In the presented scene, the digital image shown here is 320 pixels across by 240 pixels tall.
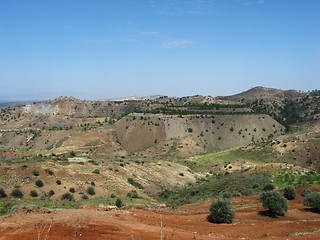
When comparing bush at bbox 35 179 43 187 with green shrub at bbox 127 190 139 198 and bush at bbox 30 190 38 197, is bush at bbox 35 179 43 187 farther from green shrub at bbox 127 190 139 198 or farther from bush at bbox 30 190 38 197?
green shrub at bbox 127 190 139 198

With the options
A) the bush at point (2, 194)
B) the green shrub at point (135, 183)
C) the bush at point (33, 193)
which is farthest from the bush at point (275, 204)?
the bush at point (2, 194)

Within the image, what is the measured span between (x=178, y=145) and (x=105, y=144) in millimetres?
19698

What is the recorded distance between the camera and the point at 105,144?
76.4 meters

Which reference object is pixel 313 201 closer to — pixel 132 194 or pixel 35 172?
pixel 132 194

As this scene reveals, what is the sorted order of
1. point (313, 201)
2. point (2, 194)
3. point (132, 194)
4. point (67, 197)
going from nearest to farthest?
point (313, 201) → point (2, 194) → point (67, 197) → point (132, 194)

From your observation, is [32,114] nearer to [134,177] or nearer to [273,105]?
[134,177]

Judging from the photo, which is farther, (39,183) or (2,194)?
(39,183)

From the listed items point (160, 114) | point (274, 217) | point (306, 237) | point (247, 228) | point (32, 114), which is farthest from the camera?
point (32, 114)

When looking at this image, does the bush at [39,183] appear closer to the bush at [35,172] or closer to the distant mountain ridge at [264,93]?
the bush at [35,172]

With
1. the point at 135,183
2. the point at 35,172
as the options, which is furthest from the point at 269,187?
the point at 35,172

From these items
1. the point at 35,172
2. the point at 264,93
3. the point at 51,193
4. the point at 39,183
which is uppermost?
the point at 264,93

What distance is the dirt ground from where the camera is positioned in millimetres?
14680

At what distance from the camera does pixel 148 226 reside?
1727 centimetres

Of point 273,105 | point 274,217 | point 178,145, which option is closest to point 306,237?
point 274,217
